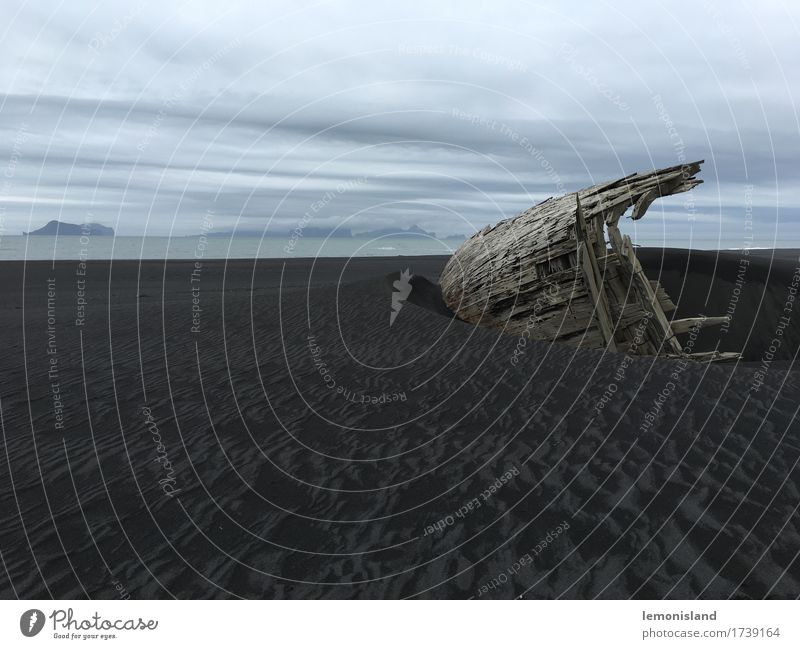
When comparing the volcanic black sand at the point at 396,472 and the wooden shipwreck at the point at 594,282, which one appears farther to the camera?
the wooden shipwreck at the point at 594,282

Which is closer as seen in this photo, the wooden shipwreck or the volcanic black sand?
the volcanic black sand

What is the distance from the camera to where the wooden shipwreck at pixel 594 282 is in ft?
42.3

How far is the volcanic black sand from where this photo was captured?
216 inches

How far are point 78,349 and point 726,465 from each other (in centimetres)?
1558

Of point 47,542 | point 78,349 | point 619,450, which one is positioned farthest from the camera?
point 78,349

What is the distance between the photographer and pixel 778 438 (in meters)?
7.95

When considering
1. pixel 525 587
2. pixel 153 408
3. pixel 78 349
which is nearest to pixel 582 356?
pixel 525 587

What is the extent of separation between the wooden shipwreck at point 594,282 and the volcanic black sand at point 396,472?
1497mm

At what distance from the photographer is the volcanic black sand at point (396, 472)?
18.0 ft

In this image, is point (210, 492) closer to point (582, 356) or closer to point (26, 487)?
point (26, 487)

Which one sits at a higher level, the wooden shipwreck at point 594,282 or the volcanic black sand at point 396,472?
the wooden shipwreck at point 594,282

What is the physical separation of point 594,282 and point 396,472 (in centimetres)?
796

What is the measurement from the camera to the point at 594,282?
42.2 ft

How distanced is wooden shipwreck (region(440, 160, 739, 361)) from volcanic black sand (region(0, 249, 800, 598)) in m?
1.50
